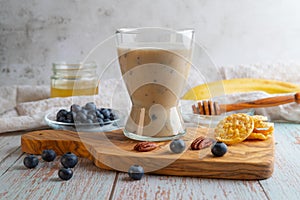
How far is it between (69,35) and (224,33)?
0.88 m

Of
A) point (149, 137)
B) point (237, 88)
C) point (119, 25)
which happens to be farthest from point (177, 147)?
point (119, 25)

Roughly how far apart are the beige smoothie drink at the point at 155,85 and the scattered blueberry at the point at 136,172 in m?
0.22

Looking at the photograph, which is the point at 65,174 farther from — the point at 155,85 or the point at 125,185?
the point at 155,85

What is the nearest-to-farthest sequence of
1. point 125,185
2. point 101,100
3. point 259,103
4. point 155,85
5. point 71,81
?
point 125,185 < point 155,85 < point 259,103 < point 101,100 < point 71,81

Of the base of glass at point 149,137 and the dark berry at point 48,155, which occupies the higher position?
the base of glass at point 149,137

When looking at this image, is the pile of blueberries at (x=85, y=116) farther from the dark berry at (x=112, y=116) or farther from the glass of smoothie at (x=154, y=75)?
the glass of smoothie at (x=154, y=75)

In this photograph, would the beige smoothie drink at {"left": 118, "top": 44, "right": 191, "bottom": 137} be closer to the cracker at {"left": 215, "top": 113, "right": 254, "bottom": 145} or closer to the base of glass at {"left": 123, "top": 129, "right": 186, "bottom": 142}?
the base of glass at {"left": 123, "top": 129, "right": 186, "bottom": 142}

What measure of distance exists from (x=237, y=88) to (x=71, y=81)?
750 millimetres

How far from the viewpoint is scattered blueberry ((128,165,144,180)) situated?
41.1 inches

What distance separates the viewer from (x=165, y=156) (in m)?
1.10

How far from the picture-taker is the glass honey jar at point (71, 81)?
6.41 ft

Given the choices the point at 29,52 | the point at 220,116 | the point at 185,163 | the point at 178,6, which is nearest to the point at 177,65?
the point at 185,163

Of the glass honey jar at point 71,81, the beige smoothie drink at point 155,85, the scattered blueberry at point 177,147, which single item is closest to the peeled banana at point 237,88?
the glass honey jar at point 71,81

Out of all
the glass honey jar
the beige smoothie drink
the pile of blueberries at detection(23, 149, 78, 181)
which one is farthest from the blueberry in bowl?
the glass honey jar
